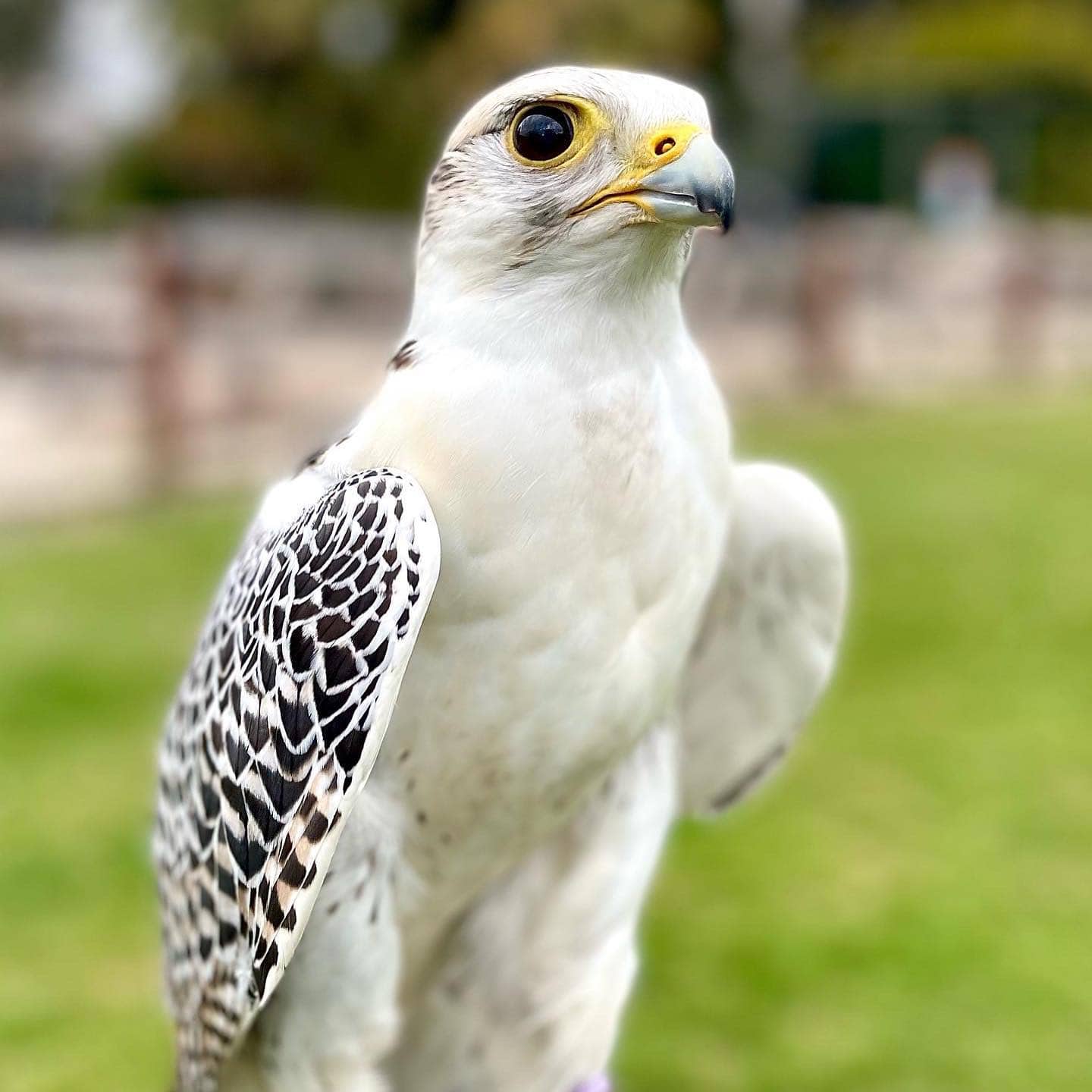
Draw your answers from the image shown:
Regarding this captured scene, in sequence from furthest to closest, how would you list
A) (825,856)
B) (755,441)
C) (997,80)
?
(997,80) < (755,441) < (825,856)

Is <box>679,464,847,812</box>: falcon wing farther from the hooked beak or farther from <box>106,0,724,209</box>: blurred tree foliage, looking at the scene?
<box>106,0,724,209</box>: blurred tree foliage

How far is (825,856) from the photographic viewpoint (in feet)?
10.9

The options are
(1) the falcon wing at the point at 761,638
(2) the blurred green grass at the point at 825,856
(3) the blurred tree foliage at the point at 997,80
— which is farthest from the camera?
(3) the blurred tree foliage at the point at 997,80

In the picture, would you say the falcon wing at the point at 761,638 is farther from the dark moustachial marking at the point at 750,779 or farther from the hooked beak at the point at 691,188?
the hooked beak at the point at 691,188

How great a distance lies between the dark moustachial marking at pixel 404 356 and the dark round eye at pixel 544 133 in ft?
0.81

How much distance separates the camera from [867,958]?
2.86 m

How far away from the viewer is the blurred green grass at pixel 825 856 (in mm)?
2604

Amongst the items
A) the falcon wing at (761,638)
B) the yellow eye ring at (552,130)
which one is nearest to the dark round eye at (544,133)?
the yellow eye ring at (552,130)

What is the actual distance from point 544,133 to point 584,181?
8 cm

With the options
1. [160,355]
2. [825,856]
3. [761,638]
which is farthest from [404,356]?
[160,355]

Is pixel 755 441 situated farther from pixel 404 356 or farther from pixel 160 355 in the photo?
pixel 404 356

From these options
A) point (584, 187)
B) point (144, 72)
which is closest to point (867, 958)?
point (584, 187)

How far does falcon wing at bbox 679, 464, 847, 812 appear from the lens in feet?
5.71

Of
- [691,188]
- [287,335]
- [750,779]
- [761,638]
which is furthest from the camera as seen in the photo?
[287,335]
